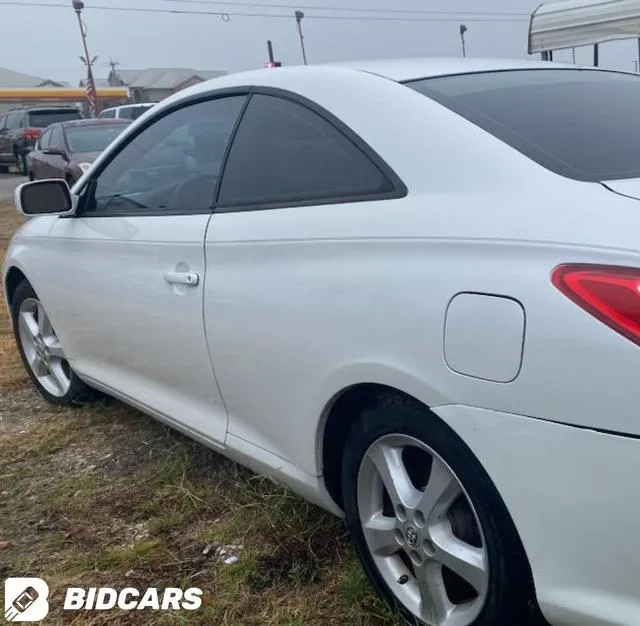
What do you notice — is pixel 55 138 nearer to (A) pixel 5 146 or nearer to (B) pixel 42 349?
(B) pixel 42 349

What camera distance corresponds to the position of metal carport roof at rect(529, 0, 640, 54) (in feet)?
34.6

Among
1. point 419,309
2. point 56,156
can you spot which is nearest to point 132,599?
point 419,309

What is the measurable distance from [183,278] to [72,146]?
428 inches

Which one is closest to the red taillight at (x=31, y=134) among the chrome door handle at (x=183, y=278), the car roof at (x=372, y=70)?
the car roof at (x=372, y=70)

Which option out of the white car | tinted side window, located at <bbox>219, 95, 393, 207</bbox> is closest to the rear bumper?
the white car

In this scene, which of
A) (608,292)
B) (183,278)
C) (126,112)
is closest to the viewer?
(608,292)

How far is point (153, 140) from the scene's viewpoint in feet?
11.0

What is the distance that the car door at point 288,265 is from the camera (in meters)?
2.20

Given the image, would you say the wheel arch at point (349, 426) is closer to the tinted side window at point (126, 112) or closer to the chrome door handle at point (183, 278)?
the chrome door handle at point (183, 278)

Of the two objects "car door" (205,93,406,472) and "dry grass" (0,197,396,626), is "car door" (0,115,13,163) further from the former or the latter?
"car door" (205,93,406,472)

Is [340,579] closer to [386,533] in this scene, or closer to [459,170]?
[386,533]

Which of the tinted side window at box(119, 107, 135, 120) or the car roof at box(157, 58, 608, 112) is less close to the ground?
the car roof at box(157, 58, 608, 112)

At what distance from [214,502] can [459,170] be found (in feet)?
5.54

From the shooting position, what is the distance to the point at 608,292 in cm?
163
